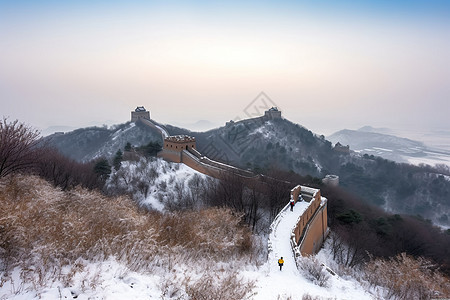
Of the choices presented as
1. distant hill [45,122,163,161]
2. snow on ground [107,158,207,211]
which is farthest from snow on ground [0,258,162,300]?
distant hill [45,122,163,161]

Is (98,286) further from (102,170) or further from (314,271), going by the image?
(102,170)

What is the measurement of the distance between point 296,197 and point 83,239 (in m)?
13.2

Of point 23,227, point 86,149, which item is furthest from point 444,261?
point 86,149

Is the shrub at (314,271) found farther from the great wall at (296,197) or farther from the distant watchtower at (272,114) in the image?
the distant watchtower at (272,114)

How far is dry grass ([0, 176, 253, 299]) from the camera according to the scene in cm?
512

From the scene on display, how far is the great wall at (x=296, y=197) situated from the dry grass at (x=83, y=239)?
4043mm

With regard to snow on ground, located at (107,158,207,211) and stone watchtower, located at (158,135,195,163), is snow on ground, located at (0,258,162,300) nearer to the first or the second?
snow on ground, located at (107,158,207,211)

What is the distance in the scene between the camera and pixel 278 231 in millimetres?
11789

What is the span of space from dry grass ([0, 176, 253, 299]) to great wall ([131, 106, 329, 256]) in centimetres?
404

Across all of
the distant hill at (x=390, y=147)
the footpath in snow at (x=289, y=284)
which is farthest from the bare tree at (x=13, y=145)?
the distant hill at (x=390, y=147)

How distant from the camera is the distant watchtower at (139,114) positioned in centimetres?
5814

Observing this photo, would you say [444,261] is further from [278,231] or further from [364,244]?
[278,231]

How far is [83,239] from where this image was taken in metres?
5.85

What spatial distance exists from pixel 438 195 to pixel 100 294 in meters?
62.9
